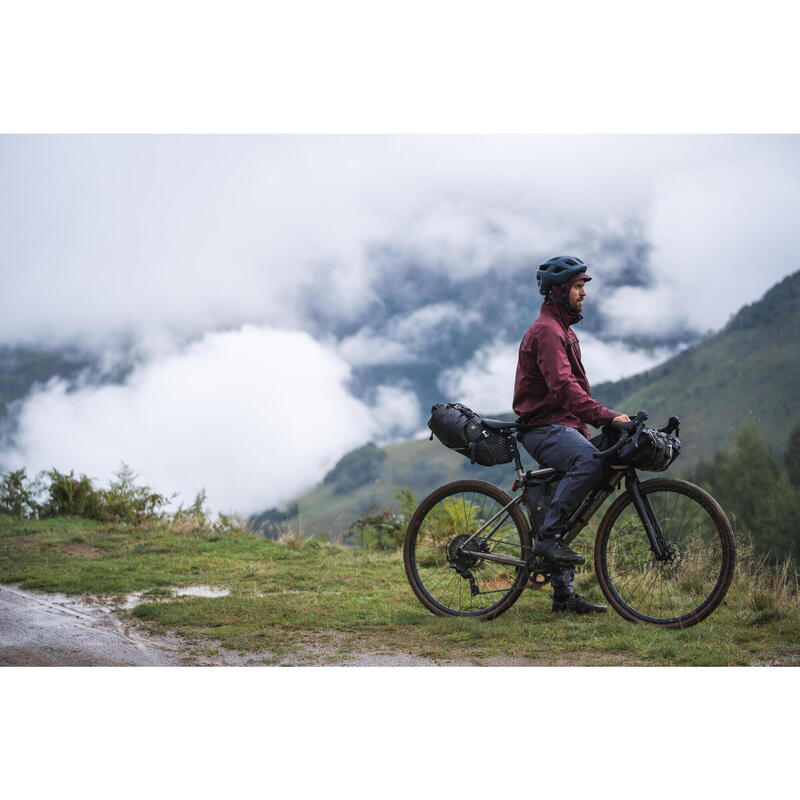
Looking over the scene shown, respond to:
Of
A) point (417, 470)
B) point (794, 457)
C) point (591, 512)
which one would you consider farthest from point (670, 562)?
point (417, 470)

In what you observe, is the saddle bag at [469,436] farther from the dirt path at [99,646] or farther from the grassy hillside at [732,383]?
the grassy hillside at [732,383]

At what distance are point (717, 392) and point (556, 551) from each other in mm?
106989

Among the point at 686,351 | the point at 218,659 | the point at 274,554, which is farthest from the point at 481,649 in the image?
the point at 686,351

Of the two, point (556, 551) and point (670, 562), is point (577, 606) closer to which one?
point (556, 551)

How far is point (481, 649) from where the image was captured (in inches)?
188

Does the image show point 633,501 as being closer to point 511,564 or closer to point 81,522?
point 511,564

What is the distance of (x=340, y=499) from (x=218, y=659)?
80275 millimetres

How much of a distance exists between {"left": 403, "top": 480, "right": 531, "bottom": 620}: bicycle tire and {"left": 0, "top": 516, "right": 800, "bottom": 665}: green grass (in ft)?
0.53

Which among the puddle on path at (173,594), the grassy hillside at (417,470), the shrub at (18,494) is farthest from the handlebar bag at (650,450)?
the grassy hillside at (417,470)

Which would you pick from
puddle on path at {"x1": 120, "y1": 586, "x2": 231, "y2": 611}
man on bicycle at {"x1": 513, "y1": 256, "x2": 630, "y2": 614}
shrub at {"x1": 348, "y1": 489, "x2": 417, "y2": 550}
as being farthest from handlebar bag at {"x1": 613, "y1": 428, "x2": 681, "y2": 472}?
shrub at {"x1": 348, "y1": 489, "x2": 417, "y2": 550}

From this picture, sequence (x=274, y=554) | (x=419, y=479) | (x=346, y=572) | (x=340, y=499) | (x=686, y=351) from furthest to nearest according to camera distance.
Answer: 1. (x=686, y=351)
2. (x=419, y=479)
3. (x=340, y=499)
4. (x=274, y=554)
5. (x=346, y=572)

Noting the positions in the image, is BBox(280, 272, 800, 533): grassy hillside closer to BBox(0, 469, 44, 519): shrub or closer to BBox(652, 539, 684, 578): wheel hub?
BBox(0, 469, 44, 519): shrub

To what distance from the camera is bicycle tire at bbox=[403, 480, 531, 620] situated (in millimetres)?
5379

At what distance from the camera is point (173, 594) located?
6.81m
